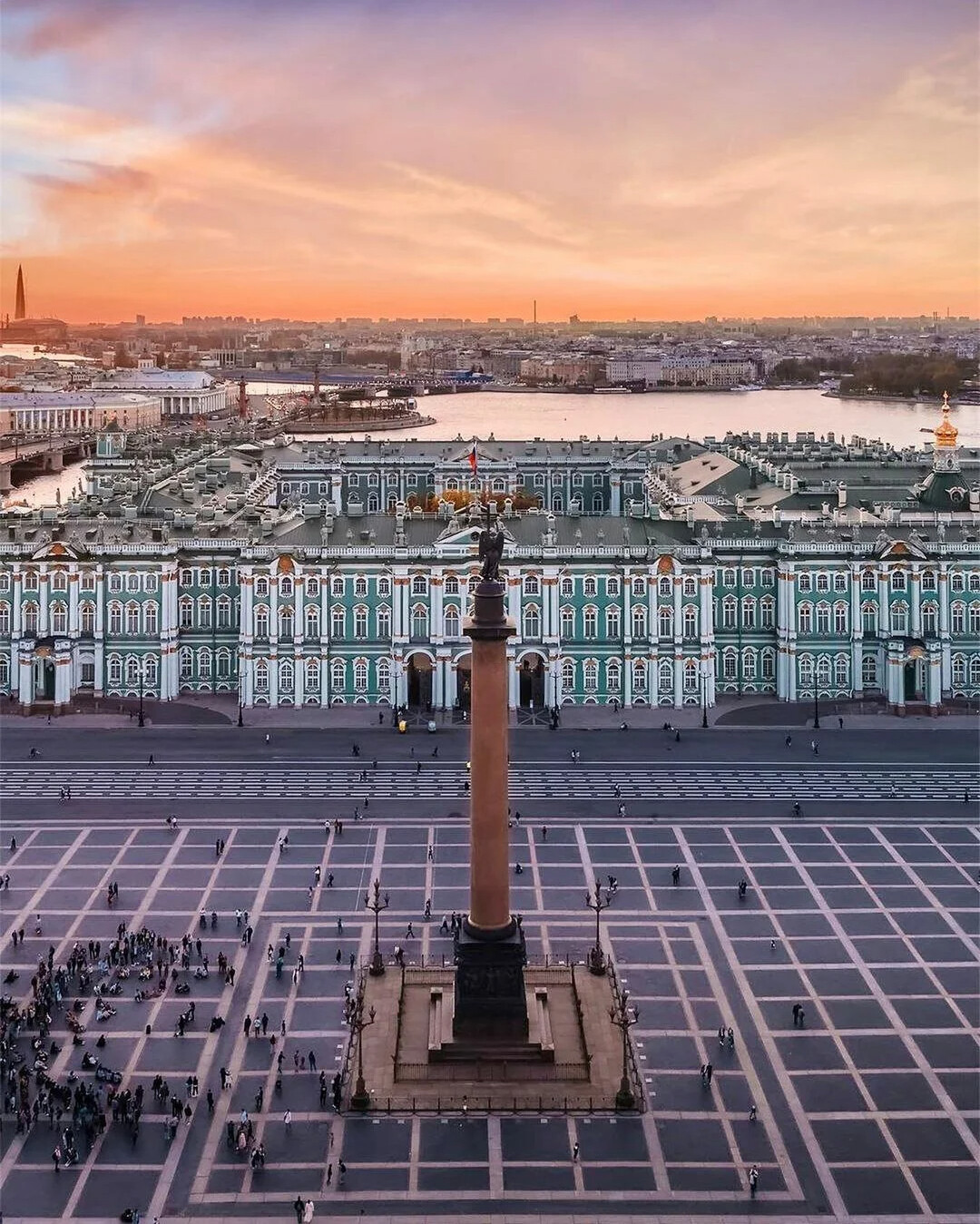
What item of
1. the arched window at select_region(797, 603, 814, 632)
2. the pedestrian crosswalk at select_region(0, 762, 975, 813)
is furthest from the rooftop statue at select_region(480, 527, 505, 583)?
the arched window at select_region(797, 603, 814, 632)

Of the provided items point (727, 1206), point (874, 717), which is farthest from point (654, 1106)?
point (874, 717)

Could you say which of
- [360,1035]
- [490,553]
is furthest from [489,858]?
[490,553]

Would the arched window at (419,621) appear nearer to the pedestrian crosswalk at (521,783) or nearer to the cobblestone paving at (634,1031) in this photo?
the pedestrian crosswalk at (521,783)

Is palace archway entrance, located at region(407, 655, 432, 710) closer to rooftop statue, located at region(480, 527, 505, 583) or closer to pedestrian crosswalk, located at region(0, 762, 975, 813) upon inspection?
pedestrian crosswalk, located at region(0, 762, 975, 813)

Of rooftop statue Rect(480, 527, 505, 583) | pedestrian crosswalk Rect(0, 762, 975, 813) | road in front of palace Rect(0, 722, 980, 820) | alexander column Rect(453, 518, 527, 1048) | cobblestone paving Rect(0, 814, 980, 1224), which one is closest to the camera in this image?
cobblestone paving Rect(0, 814, 980, 1224)

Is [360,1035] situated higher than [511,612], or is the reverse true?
[511,612]

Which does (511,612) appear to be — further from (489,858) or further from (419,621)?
(489,858)

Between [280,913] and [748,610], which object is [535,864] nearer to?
[280,913]
